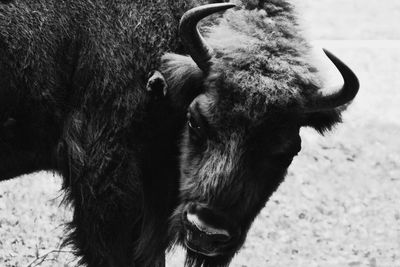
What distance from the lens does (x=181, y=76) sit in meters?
4.75

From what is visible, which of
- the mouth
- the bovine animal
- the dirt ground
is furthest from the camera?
the dirt ground

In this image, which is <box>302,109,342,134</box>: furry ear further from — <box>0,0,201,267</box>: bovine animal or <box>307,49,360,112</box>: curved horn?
<box>0,0,201,267</box>: bovine animal

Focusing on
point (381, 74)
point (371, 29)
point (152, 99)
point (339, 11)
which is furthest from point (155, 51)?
point (339, 11)

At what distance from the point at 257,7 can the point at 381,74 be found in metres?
8.30

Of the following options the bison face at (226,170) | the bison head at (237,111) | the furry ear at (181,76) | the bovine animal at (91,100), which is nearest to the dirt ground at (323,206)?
the bison head at (237,111)

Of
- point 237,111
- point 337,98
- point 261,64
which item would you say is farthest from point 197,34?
point 337,98

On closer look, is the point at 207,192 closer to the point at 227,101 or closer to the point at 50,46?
the point at 227,101

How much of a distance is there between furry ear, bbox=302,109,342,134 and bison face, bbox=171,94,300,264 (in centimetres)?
25

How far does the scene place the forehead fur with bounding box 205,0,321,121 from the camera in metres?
4.39

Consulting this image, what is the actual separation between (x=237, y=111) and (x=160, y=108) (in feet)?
2.36

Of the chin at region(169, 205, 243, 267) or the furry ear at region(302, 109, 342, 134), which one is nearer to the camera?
the chin at region(169, 205, 243, 267)

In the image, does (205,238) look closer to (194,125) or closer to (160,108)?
(194,125)

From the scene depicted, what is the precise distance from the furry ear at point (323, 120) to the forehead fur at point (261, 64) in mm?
302

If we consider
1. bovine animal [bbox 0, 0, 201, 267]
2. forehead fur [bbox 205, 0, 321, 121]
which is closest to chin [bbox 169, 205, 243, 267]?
bovine animal [bbox 0, 0, 201, 267]
